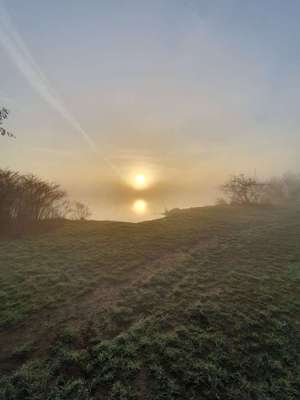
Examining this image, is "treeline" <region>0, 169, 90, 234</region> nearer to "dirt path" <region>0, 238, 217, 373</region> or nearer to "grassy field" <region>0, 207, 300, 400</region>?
"grassy field" <region>0, 207, 300, 400</region>

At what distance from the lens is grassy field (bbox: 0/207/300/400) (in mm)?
3779

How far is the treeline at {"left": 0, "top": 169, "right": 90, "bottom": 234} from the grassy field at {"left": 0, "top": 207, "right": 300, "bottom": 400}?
19.1 ft

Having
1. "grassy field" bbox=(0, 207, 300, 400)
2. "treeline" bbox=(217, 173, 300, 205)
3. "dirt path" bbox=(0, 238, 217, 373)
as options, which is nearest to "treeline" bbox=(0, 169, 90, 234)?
"grassy field" bbox=(0, 207, 300, 400)

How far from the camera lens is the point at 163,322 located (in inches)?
215

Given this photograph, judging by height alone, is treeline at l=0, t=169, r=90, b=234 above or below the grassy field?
above

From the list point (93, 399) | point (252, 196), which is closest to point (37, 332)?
point (93, 399)

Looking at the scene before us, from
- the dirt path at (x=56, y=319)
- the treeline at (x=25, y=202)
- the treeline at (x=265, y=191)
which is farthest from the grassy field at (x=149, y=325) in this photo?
the treeline at (x=265, y=191)

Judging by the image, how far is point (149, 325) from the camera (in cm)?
534

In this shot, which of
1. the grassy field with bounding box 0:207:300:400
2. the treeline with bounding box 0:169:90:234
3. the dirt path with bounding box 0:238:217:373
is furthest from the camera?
the treeline with bounding box 0:169:90:234

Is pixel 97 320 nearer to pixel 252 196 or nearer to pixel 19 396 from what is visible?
pixel 19 396

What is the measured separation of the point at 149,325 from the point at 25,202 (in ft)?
51.2

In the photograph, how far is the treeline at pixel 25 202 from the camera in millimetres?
15930

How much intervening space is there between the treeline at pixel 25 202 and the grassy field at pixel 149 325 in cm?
582

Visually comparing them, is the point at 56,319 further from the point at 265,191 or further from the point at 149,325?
the point at 265,191
